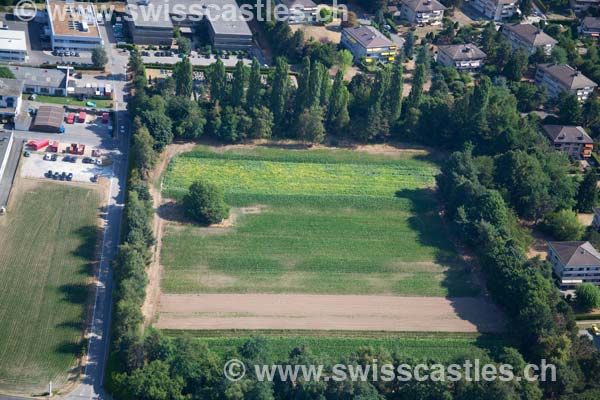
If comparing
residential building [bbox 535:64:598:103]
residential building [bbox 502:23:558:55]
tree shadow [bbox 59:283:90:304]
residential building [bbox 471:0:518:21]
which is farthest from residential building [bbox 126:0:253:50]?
tree shadow [bbox 59:283:90:304]

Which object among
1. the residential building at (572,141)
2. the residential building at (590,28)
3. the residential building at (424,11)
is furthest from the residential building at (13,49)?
the residential building at (590,28)

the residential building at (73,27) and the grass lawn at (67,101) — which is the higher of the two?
the residential building at (73,27)

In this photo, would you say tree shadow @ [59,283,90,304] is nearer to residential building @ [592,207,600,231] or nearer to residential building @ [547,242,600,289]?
residential building @ [547,242,600,289]

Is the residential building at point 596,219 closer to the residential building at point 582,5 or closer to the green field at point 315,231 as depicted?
the green field at point 315,231

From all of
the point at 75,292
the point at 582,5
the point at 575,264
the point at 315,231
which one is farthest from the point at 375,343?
the point at 582,5

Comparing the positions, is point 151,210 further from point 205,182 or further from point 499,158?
point 499,158

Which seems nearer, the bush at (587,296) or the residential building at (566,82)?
the bush at (587,296)

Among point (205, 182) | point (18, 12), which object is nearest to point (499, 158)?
point (205, 182)
